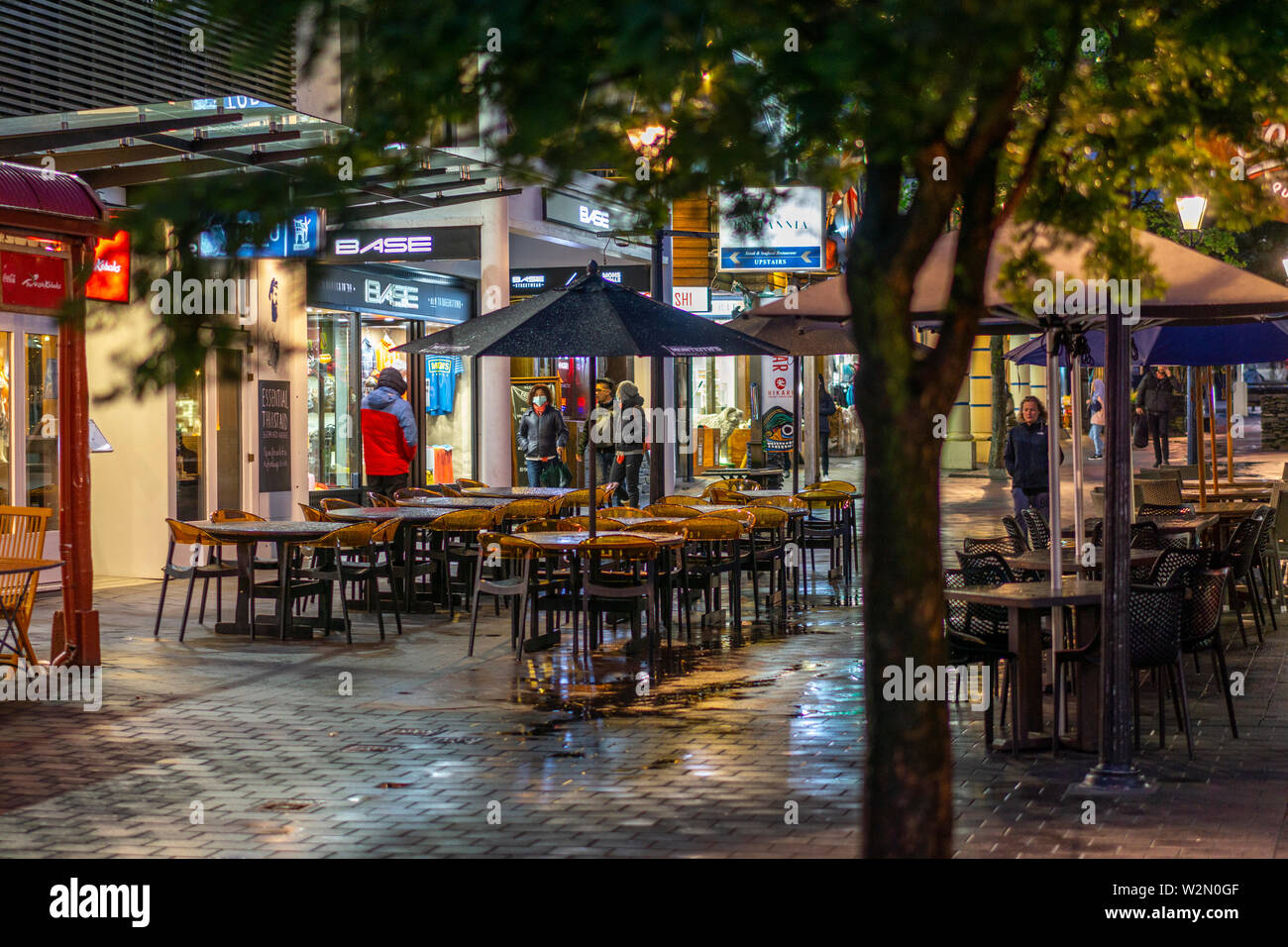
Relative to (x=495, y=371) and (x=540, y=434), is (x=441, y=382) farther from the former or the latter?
(x=495, y=371)

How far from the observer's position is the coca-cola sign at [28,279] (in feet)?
33.4

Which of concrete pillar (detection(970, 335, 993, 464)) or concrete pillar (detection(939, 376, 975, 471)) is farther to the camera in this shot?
concrete pillar (detection(970, 335, 993, 464))

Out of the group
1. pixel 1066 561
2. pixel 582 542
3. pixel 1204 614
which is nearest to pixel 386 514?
pixel 582 542

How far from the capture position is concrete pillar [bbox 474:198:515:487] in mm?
20750

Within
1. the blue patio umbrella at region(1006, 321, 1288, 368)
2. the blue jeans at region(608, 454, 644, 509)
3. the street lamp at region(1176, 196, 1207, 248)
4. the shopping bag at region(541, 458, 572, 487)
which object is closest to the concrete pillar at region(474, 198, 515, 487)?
the shopping bag at region(541, 458, 572, 487)

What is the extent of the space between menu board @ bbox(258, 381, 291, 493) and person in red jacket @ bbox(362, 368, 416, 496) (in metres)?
1.68

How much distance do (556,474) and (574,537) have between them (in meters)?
13.3

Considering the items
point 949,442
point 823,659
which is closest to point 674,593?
point 823,659

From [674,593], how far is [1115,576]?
7913mm

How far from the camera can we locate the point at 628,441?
24.2 metres

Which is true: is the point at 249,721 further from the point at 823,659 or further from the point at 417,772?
the point at 823,659

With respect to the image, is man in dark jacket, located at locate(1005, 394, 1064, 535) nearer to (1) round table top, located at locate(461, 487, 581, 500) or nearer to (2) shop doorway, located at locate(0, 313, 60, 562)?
(1) round table top, located at locate(461, 487, 581, 500)

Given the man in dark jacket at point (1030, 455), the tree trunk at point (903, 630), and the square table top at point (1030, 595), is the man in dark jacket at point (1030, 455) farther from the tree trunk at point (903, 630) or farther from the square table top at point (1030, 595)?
the tree trunk at point (903, 630)

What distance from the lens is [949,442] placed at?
38.0 meters
